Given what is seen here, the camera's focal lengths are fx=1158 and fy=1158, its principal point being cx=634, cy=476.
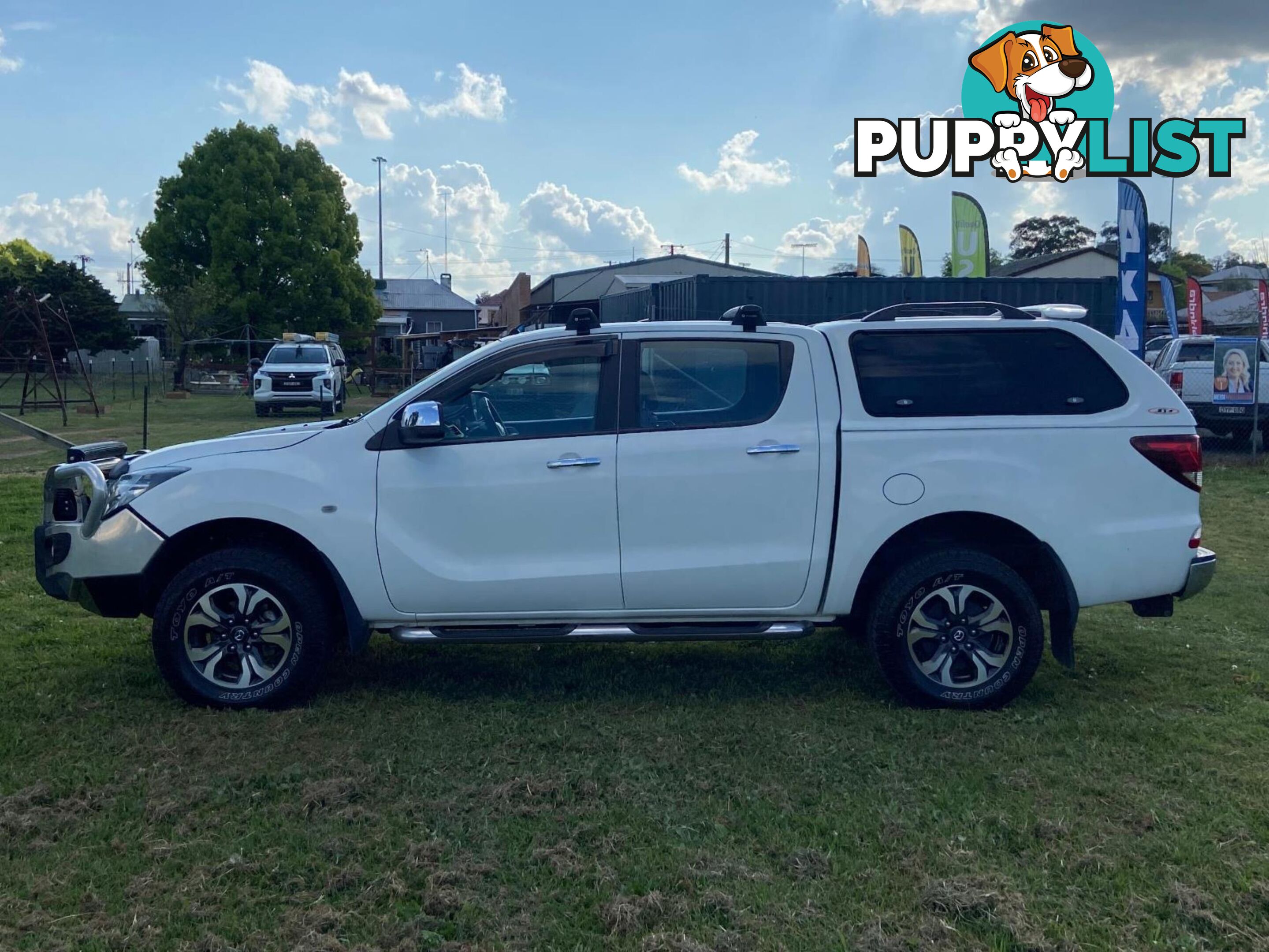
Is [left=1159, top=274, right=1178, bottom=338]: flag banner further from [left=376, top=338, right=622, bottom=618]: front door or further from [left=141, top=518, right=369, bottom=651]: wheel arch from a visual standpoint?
[left=141, top=518, right=369, bottom=651]: wheel arch

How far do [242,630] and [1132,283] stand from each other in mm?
13785

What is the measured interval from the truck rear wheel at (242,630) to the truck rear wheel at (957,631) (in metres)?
2.65

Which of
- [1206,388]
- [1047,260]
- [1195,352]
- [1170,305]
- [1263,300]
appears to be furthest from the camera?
[1047,260]

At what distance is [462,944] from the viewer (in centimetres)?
337

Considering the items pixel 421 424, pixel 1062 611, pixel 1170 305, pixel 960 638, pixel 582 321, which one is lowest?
pixel 960 638

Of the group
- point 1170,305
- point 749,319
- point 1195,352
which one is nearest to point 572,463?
point 749,319

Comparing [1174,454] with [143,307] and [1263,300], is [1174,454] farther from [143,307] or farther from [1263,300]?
[143,307]

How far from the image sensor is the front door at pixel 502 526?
5.37 m

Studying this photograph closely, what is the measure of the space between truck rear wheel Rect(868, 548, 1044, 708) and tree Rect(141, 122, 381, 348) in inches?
1709

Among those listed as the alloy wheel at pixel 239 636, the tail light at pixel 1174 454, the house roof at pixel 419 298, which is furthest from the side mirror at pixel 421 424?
the house roof at pixel 419 298

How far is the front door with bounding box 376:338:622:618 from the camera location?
5367 mm

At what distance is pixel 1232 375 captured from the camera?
16594 mm

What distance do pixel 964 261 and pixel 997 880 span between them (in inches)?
945

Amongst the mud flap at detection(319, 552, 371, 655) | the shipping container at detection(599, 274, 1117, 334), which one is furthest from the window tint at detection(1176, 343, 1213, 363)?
the mud flap at detection(319, 552, 371, 655)
